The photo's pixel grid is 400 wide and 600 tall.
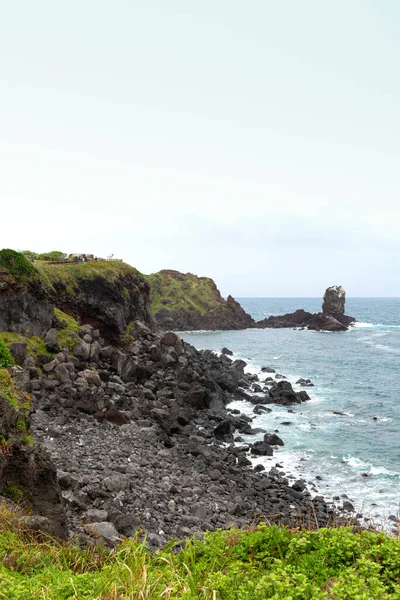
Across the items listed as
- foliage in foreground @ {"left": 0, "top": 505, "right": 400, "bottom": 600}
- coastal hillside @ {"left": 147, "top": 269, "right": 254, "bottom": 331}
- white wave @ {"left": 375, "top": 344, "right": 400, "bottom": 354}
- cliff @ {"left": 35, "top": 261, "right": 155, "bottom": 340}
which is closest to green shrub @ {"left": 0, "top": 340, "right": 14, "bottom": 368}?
foliage in foreground @ {"left": 0, "top": 505, "right": 400, "bottom": 600}

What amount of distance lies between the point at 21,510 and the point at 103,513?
5.06 meters

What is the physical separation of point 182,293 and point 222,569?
13414 centimetres

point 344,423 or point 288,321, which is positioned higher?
point 288,321

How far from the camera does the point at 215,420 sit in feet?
120

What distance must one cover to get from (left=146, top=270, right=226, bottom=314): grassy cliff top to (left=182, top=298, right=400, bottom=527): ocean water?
5351 centimetres

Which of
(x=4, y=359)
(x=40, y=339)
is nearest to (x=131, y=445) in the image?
(x=4, y=359)

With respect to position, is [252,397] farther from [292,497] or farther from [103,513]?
[103,513]

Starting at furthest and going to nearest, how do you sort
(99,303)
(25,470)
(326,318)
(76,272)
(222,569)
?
1. (326,318)
2. (76,272)
3. (99,303)
4. (25,470)
5. (222,569)

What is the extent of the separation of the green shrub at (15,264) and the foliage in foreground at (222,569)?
31.7m

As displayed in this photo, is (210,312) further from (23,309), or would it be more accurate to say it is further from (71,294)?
(23,309)

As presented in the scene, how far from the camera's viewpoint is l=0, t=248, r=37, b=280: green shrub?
3819 centimetres

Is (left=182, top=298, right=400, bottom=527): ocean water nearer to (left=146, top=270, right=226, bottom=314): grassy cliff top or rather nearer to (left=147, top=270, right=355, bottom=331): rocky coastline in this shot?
(left=147, top=270, right=355, bottom=331): rocky coastline

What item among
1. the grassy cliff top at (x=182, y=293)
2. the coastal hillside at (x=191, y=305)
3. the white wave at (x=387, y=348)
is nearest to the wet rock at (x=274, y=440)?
the white wave at (x=387, y=348)

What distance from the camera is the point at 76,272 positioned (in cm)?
5428
